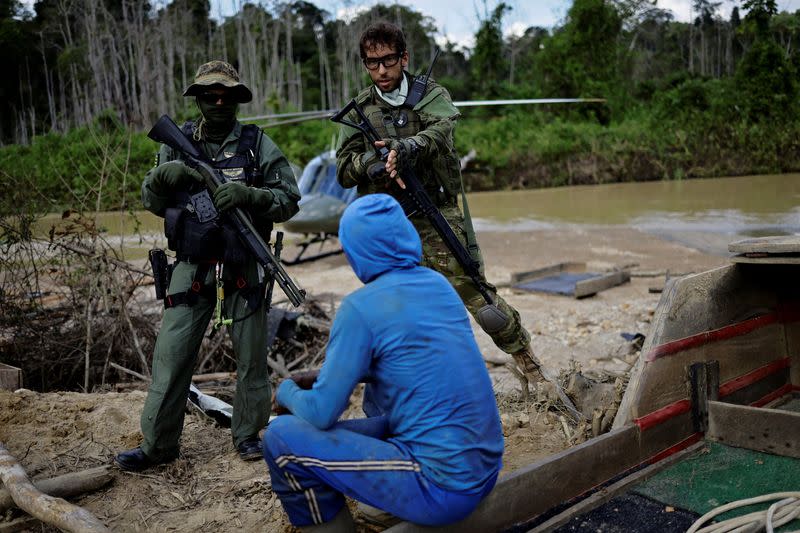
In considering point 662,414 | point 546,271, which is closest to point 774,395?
point 662,414

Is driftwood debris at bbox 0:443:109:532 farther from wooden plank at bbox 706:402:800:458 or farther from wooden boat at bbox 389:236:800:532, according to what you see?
wooden plank at bbox 706:402:800:458

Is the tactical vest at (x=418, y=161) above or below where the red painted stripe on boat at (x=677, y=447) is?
above

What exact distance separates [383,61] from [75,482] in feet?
9.05

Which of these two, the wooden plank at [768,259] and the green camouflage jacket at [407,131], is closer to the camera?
the wooden plank at [768,259]

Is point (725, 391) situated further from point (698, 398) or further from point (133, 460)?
point (133, 460)

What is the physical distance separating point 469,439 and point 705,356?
2.11m

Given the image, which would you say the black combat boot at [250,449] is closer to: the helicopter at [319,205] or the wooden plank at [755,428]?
the wooden plank at [755,428]

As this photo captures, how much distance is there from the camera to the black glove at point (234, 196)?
12.2 ft

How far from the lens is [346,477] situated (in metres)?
2.55

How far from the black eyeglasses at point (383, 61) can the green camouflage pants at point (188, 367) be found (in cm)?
136

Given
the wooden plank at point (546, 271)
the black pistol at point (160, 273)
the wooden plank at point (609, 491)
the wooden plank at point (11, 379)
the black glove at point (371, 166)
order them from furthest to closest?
the wooden plank at point (546, 271), the wooden plank at point (11, 379), the black glove at point (371, 166), the black pistol at point (160, 273), the wooden plank at point (609, 491)

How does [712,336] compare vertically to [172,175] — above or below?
below

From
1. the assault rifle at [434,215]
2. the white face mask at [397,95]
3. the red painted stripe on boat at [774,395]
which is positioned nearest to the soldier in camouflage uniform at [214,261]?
the assault rifle at [434,215]

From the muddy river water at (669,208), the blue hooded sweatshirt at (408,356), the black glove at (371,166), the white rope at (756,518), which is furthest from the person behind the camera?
the muddy river water at (669,208)
